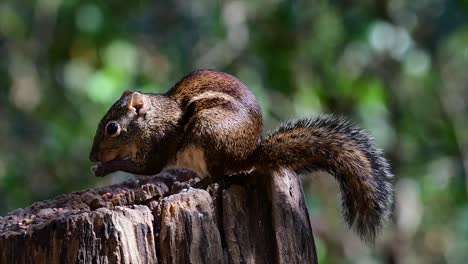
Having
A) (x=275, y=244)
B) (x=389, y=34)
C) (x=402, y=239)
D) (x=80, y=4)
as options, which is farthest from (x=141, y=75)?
(x=275, y=244)

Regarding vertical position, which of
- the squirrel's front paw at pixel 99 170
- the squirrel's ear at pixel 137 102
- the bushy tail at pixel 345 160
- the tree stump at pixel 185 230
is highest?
the squirrel's ear at pixel 137 102

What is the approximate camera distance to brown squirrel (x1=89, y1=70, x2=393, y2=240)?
2.71 meters

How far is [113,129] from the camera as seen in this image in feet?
11.3

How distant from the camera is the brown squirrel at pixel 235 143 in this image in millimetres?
2713

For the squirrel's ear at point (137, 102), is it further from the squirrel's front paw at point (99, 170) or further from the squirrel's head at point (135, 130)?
the squirrel's front paw at point (99, 170)

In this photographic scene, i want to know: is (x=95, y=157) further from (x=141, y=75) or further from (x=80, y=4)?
(x=80, y=4)

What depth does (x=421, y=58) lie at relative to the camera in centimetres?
486

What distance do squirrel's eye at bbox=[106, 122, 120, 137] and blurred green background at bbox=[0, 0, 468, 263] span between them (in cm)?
137

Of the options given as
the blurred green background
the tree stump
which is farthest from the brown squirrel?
the blurred green background

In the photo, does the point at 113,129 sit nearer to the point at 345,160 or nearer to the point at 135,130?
the point at 135,130

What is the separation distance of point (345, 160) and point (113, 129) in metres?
1.04

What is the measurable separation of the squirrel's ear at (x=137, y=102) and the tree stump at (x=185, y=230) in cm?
77

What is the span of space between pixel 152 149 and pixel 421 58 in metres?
2.01

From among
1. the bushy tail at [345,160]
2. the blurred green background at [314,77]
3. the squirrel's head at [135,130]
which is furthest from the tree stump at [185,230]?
the blurred green background at [314,77]
